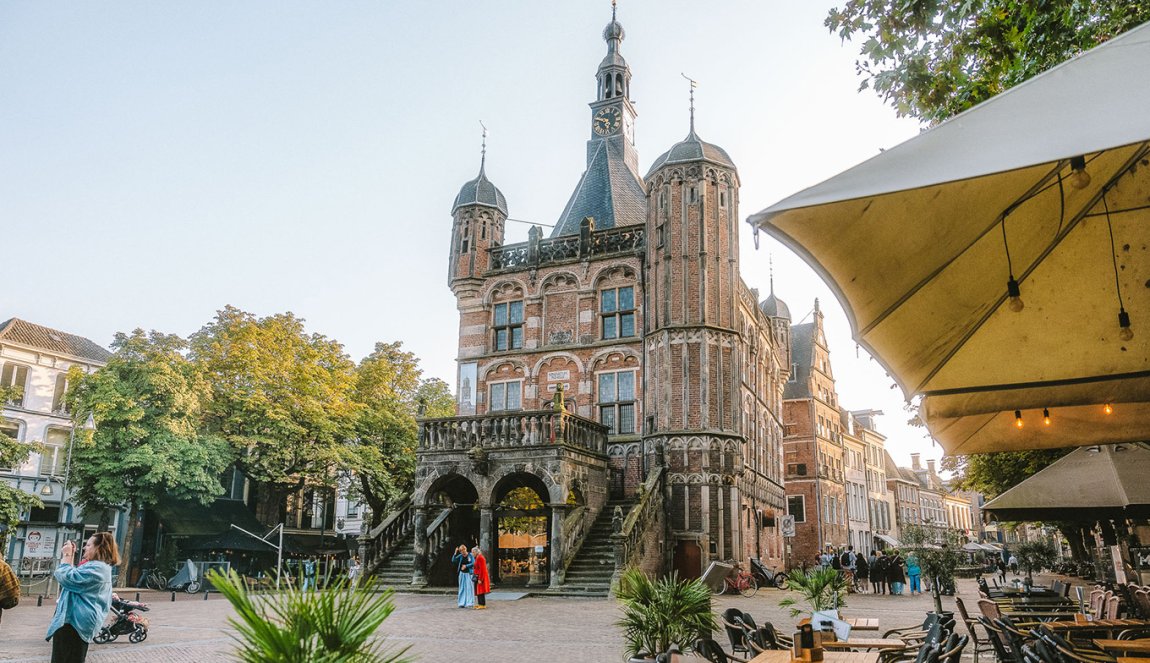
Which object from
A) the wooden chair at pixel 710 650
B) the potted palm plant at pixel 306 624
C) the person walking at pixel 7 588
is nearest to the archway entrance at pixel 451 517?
the person walking at pixel 7 588

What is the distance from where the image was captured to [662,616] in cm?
801

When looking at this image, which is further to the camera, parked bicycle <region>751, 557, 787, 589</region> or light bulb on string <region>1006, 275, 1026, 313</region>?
parked bicycle <region>751, 557, 787, 589</region>

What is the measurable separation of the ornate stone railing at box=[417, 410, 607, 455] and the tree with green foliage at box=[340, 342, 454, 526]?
38.9 ft

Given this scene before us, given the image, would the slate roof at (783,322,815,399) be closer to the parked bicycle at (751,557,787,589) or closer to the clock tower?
the clock tower

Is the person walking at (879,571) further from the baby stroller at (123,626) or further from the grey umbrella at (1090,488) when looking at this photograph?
the baby stroller at (123,626)

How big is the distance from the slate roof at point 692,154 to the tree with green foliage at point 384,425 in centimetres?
1679

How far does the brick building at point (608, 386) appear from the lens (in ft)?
74.3

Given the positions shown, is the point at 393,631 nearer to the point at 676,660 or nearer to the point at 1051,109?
the point at 676,660

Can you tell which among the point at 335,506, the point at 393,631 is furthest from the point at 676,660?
the point at 335,506

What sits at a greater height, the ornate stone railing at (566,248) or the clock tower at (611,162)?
the clock tower at (611,162)

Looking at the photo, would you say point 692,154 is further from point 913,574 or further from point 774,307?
point 774,307

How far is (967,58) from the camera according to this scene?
9.29 meters

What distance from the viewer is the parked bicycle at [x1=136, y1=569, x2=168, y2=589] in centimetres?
3094

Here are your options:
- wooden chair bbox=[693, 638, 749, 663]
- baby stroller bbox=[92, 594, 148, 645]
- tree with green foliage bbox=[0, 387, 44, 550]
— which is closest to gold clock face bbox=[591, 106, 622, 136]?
tree with green foliage bbox=[0, 387, 44, 550]
